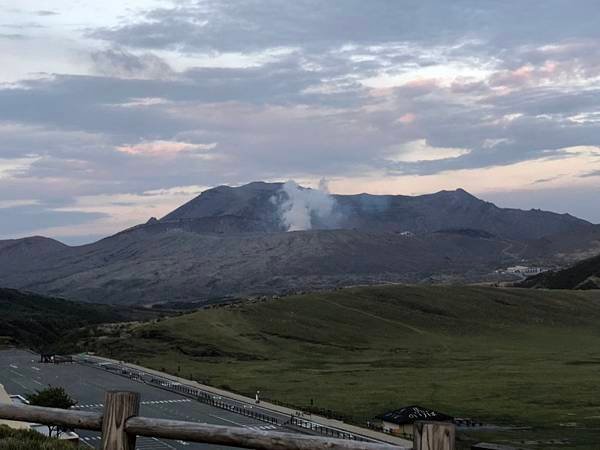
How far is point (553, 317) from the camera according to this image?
168 meters

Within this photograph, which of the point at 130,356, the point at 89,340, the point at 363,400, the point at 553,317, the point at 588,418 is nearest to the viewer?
the point at 588,418

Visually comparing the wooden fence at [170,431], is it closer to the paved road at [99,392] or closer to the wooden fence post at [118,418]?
the wooden fence post at [118,418]

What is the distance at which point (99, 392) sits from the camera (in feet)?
247

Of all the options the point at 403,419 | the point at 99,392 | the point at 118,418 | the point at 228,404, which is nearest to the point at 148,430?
the point at 118,418

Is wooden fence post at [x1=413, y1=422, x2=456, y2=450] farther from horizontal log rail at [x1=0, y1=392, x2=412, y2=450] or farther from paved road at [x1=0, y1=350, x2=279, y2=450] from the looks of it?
paved road at [x1=0, y1=350, x2=279, y2=450]

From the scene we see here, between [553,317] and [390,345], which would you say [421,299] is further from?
[390,345]

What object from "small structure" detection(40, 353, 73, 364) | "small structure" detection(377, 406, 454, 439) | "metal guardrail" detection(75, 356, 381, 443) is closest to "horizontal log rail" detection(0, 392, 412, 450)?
"metal guardrail" detection(75, 356, 381, 443)

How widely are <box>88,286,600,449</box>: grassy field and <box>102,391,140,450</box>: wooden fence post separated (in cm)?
4414

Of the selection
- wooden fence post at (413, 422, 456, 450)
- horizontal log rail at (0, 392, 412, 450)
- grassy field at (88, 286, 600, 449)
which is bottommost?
grassy field at (88, 286, 600, 449)

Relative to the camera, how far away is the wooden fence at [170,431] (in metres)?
6.27

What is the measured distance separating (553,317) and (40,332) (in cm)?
11614

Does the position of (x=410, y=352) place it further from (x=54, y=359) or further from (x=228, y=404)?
(x=228, y=404)

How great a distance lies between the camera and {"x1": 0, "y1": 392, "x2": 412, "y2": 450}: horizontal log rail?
6.84 m

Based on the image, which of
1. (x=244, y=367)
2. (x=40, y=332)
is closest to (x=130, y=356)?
(x=244, y=367)
